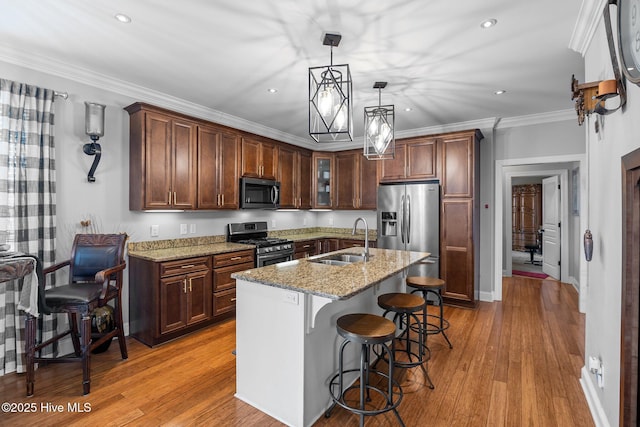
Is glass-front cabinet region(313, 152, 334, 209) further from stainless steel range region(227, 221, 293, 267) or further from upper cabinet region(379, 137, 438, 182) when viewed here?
stainless steel range region(227, 221, 293, 267)

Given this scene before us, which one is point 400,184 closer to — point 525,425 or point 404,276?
point 404,276

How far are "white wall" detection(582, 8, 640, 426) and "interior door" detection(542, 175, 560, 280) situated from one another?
15.2 ft

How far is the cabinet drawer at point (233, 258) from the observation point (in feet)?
11.9

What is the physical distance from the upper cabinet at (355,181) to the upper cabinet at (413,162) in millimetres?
325

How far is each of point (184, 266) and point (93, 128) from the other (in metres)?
1.55

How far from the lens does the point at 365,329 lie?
1.93m

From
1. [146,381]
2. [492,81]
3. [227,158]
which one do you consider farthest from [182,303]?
[492,81]

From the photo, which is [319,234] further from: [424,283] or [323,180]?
[424,283]

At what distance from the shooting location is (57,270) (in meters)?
2.87

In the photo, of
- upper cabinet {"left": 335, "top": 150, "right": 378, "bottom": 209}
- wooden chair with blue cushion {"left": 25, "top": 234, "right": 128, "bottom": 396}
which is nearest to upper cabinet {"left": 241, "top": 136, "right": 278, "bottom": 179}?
upper cabinet {"left": 335, "top": 150, "right": 378, "bottom": 209}

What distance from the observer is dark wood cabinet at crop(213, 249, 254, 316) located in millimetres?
3611

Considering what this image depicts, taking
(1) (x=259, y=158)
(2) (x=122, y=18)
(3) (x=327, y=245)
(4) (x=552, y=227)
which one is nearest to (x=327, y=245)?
(3) (x=327, y=245)

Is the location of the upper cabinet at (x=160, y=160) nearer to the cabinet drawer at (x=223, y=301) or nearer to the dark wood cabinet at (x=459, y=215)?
the cabinet drawer at (x=223, y=301)

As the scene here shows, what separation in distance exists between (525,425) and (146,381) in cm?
273
